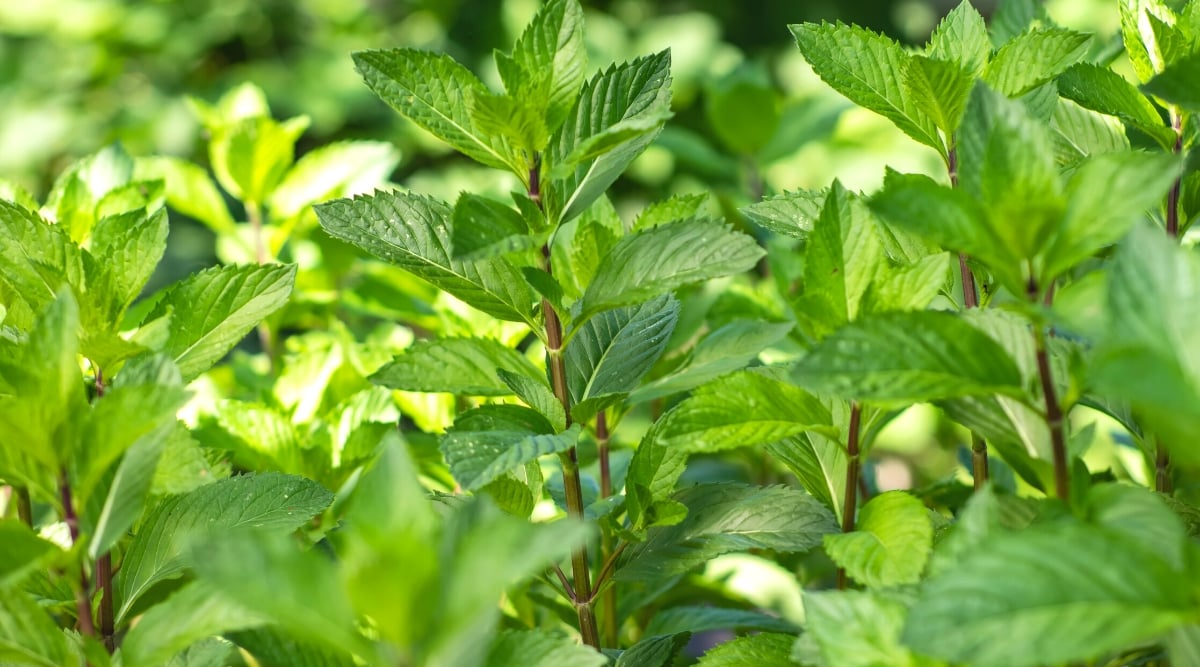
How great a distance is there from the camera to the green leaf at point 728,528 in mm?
571

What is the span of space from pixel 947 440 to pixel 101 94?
7.61 feet

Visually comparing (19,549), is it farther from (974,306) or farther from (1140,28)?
(1140,28)

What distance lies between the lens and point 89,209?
79 centimetres

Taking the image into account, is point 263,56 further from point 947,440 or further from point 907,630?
point 907,630

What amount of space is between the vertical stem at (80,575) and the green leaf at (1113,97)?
1.83ft

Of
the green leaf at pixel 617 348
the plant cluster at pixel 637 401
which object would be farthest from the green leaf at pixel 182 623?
the green leaf at pixel 617 348

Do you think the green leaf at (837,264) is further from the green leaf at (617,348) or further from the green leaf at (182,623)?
the green leaf at (182,623)

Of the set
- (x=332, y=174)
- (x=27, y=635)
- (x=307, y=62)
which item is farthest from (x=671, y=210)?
(x=307, y=62)

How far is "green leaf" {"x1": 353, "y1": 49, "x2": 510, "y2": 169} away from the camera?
56 cm

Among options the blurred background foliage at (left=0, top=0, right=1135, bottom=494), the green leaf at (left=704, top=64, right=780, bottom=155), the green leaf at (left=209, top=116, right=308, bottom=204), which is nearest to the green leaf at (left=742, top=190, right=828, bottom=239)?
the green leaf at (left=209, top=116, right=308, bottom=204)

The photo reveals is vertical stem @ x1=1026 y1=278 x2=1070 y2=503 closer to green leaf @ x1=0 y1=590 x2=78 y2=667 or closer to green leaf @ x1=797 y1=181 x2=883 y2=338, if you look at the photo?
green leaf @ x1=797 y1=181 x2=883 y2=338

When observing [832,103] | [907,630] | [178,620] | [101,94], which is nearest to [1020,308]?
[907,630]

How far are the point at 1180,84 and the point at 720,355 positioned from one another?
0.84 feet

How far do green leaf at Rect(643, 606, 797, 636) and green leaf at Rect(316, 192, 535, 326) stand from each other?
0.72 feet
